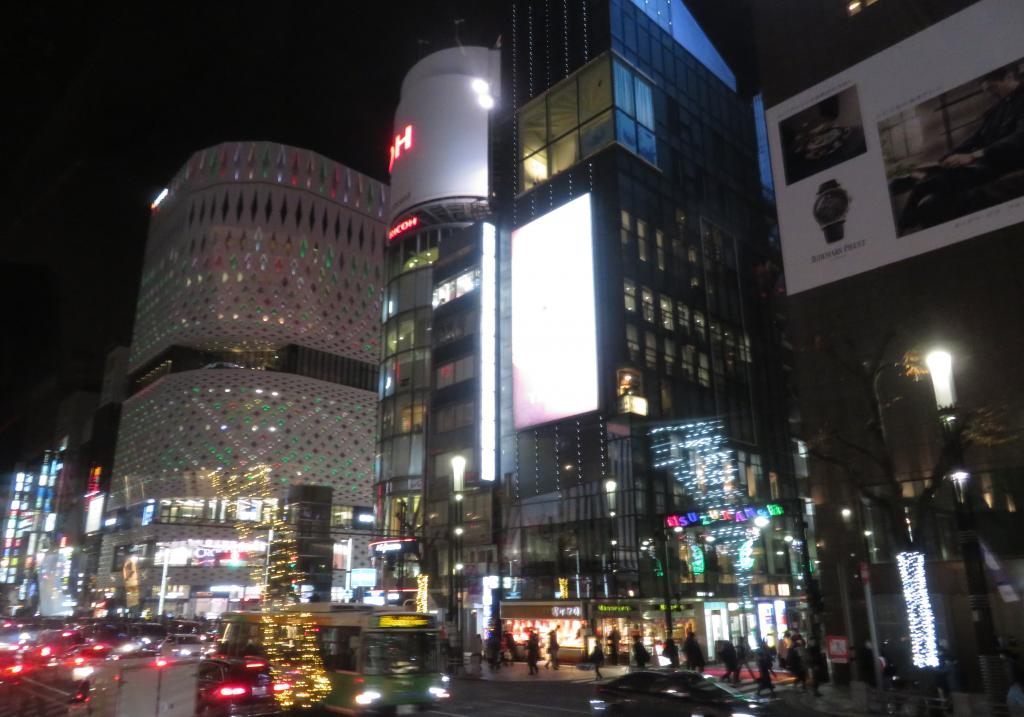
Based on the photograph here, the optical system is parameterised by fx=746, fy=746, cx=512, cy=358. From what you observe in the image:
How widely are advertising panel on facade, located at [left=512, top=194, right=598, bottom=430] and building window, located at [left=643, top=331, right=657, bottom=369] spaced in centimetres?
375

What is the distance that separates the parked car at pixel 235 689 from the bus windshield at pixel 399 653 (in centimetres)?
220

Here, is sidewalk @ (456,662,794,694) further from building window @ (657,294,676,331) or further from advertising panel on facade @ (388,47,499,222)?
advertising panel on facade @ (388,47,499,222)

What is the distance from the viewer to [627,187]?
163 ft

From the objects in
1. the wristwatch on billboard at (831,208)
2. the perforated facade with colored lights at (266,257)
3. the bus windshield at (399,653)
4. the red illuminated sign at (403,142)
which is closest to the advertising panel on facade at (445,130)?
the red illuminated sign at (403,142)

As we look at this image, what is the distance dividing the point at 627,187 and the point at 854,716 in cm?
3634

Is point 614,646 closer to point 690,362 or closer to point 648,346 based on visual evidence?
point 648,346

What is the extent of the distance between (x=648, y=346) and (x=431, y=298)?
25.1 meters

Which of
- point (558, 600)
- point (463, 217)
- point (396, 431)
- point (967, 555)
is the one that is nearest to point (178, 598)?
point (396, 431)

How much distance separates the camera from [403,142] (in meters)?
78.8

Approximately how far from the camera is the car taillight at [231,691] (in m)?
15.9

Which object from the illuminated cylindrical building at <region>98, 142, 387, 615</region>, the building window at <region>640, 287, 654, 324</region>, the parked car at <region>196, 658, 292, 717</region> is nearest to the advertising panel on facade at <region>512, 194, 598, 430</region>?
the building window at <region>640, 287, 654, 324</region>

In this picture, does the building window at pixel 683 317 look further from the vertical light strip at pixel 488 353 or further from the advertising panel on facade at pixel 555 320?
the vertical light strip at pixel 488 353

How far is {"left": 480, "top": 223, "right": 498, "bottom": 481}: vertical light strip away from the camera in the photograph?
5206 cm

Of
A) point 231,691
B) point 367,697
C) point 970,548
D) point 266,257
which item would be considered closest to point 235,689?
point 231,691
